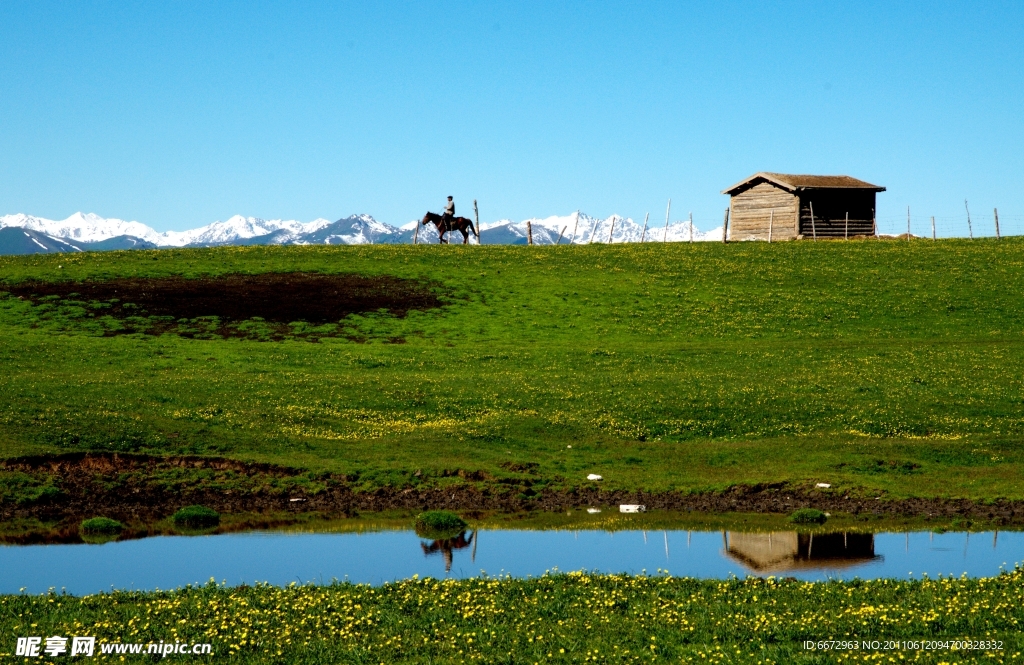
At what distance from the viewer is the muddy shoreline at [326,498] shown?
98.8 ft

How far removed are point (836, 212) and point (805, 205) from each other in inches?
129

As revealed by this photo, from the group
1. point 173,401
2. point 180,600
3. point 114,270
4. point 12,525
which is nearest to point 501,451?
point 173,401

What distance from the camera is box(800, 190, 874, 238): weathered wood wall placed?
95.4 m

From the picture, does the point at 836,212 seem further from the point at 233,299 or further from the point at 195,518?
the point at 195,518

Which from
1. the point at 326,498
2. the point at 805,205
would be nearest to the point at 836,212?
the point at 805,205

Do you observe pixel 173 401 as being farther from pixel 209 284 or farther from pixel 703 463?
pixel 209 284

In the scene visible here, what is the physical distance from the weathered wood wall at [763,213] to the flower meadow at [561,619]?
77.5 metres

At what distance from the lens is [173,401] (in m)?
40.7

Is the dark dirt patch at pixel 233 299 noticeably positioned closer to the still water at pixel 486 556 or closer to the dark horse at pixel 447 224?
the dark horse at pixel 447 224

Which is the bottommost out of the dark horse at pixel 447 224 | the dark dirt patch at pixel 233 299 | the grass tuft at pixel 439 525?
the grass tuft at pixel 439 525

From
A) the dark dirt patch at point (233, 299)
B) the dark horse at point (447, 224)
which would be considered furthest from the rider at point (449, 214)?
the dark dirt patch at point (233, 299)

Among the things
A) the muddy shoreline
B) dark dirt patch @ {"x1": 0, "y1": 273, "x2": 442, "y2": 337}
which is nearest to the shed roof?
dark dirt patch @ {"x1": 0, "y1": 273, "x2": 442, "y2": 337}

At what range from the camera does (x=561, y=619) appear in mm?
18781

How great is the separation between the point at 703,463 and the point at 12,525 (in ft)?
69.5
